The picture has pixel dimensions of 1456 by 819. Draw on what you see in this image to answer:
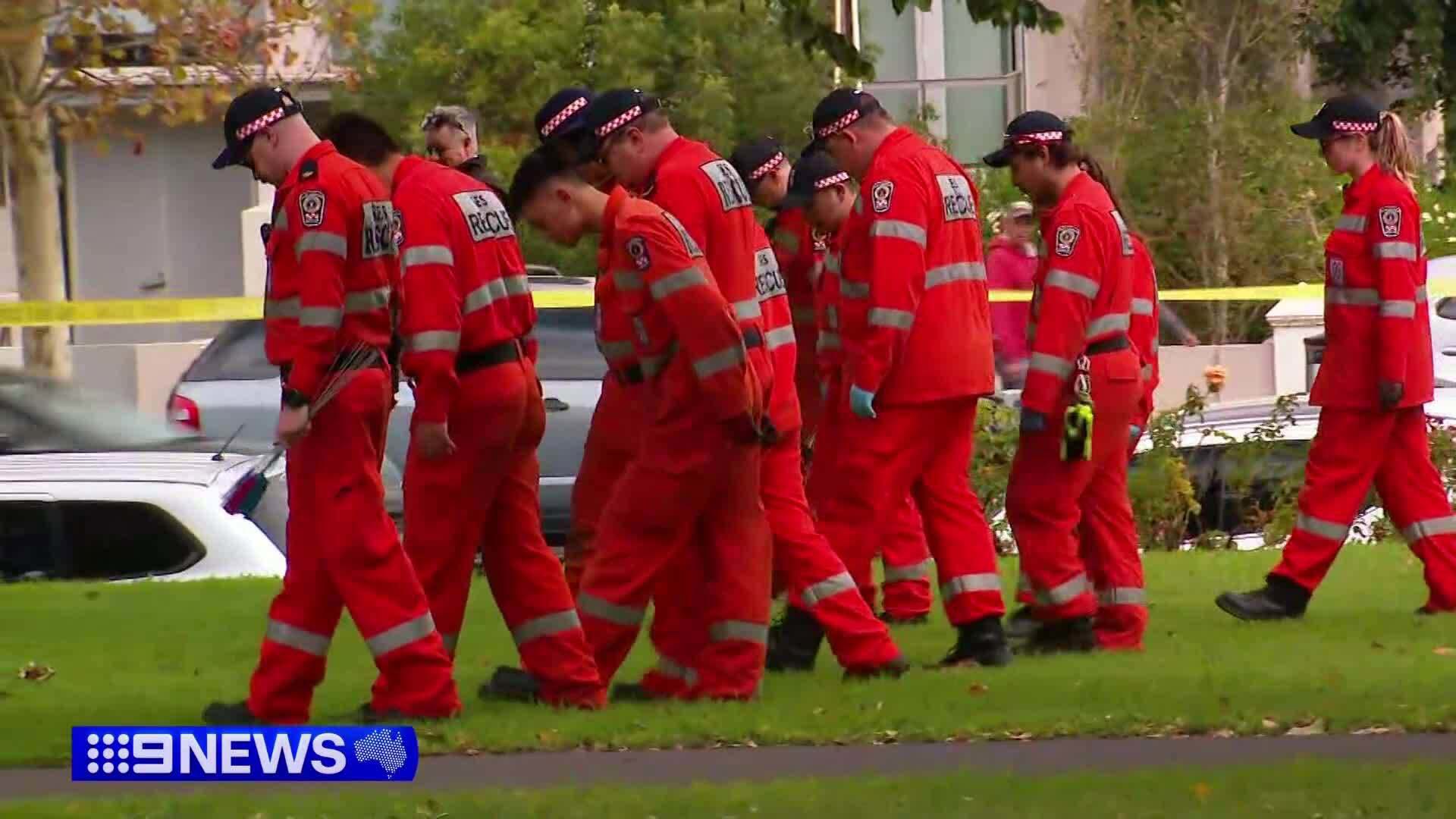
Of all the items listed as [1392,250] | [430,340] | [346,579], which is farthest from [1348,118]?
[346,579]

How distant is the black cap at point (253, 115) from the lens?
797 cm

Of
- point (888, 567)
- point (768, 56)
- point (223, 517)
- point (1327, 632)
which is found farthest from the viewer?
point (768, 56)

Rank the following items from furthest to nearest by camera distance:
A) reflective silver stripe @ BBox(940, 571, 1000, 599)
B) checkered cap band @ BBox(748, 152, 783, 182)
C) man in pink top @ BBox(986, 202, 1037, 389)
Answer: man in pink top @ BBox(986, 202, 1037, 389), checkered cap band @ BBox(748, 152, 783, 182), reflective silver stripe @ BBox(940, 571, 1000, 599)

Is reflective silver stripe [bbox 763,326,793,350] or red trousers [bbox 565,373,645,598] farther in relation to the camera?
reflective silver stripe [bbox 763,326,793,350]

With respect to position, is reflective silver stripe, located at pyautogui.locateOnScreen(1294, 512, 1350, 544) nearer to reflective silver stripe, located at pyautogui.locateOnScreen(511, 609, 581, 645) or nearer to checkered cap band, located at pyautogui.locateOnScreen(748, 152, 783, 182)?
Result: checkered cap band, located at pyautogui.locateOnScreen(748, 152, 783, 182)

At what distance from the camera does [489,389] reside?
819 cm

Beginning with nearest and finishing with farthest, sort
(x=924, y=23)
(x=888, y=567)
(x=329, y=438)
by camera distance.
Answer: (x=329, y=438), (x=888, y=567), (x=924, y=23)

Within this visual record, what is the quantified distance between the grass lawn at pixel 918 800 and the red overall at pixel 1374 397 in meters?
3.18

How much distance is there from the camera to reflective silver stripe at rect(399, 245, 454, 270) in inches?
316

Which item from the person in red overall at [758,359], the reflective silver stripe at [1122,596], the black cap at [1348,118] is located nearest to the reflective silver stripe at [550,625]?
the person in red overall at [758,359]

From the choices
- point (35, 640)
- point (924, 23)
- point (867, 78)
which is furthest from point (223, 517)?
point (924, 23)

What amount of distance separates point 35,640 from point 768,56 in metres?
17.3

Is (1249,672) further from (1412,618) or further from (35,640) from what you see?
(35,640)

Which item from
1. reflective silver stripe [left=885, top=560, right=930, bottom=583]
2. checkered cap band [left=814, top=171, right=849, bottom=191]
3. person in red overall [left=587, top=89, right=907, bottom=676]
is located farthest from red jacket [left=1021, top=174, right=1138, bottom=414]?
reflective silver stripe [left=885, top=560, right=930, bottom=583]
